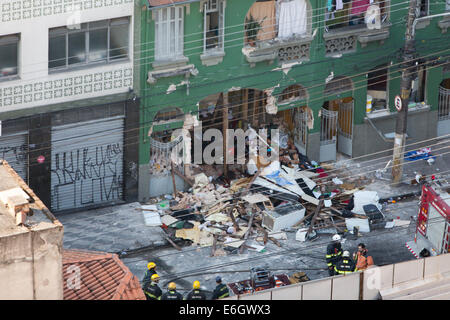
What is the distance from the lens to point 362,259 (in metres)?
36.5

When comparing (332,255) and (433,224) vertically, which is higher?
(433,224)

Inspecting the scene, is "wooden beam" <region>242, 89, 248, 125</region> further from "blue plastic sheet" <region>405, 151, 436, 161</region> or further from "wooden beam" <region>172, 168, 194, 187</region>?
"blue plastic sheet" <region>405, 151, 436, 161</region>

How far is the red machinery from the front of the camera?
36844mm

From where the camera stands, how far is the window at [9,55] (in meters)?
38.4

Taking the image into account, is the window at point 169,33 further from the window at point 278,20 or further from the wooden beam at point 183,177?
the wooden beam at point 183,177

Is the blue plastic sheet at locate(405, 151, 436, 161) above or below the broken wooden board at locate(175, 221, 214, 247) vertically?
above

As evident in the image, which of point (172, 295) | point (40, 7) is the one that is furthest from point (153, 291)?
point (40, 7)

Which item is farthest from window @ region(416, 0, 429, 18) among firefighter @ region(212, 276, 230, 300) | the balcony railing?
firefighter @ region(212, 276, 230, 300)

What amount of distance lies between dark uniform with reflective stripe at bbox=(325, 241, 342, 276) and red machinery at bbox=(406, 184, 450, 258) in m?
2.83

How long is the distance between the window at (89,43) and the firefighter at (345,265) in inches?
400

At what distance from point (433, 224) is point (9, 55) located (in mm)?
13863

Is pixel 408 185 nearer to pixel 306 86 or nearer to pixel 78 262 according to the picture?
pixel 306 86

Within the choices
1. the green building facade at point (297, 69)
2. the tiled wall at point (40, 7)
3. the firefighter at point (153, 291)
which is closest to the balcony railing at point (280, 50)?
the green building facade at point (297, 69)

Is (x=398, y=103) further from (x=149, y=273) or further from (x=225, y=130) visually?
(x=149, y=273)
